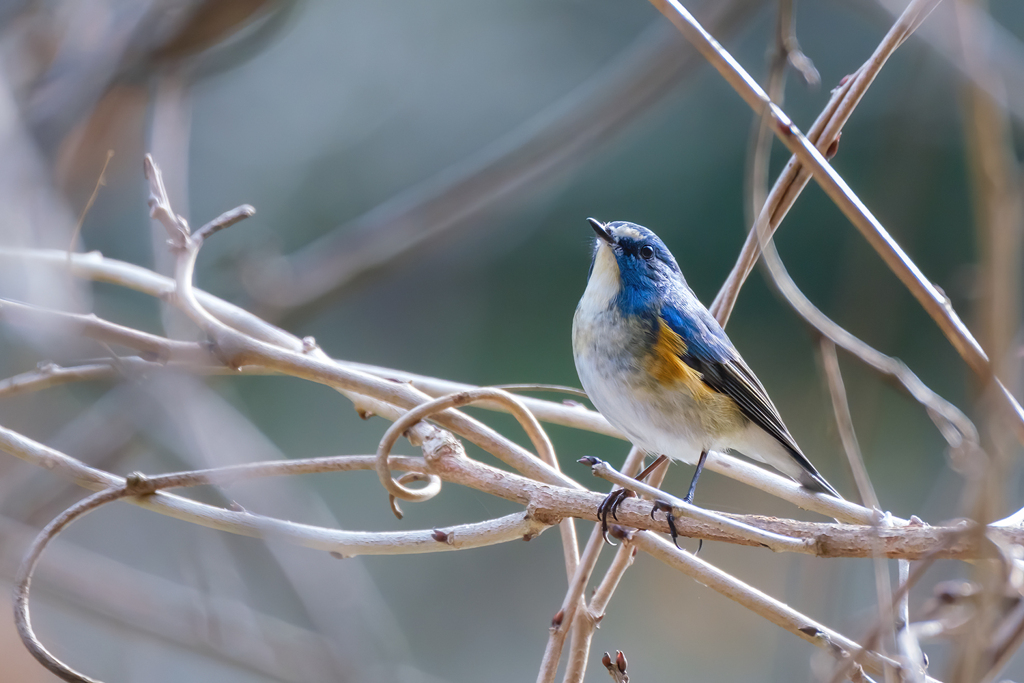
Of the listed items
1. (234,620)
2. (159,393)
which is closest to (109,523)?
(234,620)

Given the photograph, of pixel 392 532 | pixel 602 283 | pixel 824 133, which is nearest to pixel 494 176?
pixel 602 283

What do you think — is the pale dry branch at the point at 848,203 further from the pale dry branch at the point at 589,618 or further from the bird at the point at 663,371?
the bird at the point at 663,371

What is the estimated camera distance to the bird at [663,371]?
1838mm

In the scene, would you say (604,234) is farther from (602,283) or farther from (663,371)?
(663,371)

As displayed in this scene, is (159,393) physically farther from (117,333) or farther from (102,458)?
(117,333)

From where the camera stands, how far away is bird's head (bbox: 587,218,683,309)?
2.08m

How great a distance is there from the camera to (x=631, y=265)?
2.14 meters

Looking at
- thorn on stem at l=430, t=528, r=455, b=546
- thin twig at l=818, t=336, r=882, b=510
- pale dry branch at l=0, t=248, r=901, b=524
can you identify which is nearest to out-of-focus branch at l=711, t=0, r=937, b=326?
thin twig at l=818, t=336, r=882, b=510

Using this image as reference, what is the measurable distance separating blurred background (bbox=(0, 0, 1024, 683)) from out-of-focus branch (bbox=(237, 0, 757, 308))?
1cm

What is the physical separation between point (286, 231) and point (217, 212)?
17.0 inches

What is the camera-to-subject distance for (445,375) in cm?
493

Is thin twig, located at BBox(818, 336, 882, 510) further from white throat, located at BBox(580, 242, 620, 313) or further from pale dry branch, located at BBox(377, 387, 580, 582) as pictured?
white throat, located at BBox(580, 242, 620, 313)

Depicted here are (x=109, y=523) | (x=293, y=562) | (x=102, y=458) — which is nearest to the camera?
(x=293, y=562)

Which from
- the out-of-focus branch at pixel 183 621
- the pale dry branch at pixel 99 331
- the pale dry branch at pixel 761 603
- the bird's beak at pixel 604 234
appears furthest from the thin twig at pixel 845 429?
the out-of-focus branch at pixel 183 621
